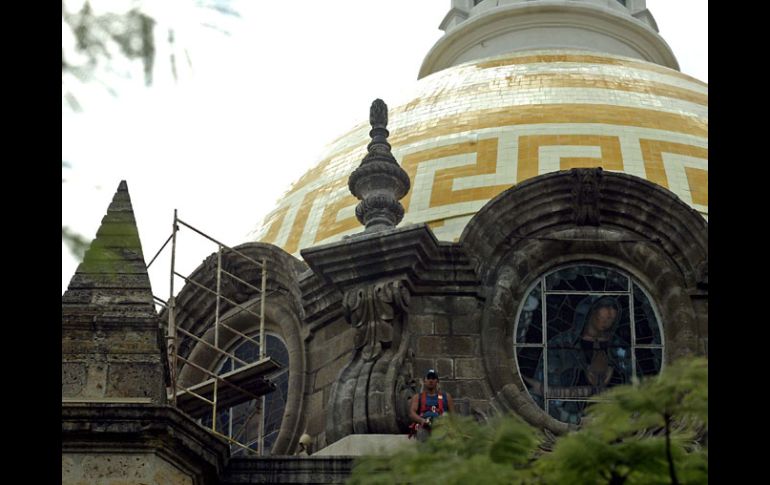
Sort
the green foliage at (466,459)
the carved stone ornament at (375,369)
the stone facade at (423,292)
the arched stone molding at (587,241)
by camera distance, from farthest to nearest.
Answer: the arched stone molding at (587,241) < the stone facade at (423,292) < the carved stone ornament at (375,369) < the green foliage at (466,459)

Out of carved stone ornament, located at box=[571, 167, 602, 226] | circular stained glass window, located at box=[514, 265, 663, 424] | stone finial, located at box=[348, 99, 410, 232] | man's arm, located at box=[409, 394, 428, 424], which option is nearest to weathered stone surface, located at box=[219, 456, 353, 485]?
man's arm, located at box=[409, 394, 428, 424]

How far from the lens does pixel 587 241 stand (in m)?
23.9

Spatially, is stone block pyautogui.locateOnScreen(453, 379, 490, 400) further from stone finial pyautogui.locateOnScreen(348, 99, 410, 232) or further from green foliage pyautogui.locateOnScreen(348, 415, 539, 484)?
green foliage pyautogui.locateOnScreen(348, 415, 539, 484)

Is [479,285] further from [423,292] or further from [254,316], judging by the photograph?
[254,316]

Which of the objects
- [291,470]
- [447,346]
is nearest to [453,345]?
[447,346]

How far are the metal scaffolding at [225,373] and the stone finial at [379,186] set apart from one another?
2.10m

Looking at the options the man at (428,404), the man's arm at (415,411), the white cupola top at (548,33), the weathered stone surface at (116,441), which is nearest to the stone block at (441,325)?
the man's arm at (415,411)

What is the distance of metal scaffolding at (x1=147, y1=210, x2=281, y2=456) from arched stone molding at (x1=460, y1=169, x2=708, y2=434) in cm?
308

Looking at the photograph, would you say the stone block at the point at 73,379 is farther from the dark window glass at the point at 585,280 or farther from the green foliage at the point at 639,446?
the dark window glass at the point at 585,280

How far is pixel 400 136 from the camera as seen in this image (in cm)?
2950

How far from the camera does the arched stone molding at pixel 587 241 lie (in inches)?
925

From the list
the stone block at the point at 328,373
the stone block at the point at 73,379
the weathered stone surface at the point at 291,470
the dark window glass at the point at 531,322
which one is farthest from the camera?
the stone block at the point at 328,373

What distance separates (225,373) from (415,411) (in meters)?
5.61
